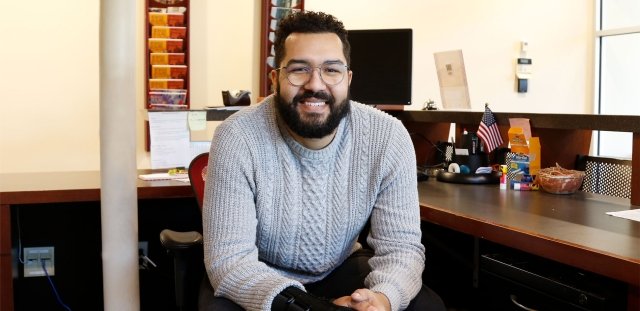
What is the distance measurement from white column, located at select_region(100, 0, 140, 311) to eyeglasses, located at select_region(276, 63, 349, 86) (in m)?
0.52

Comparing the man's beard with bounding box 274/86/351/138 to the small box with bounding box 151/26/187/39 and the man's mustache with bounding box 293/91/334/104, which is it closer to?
the man's mustache with bounding box 293/91/334/104

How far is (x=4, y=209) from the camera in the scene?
190 centimetres

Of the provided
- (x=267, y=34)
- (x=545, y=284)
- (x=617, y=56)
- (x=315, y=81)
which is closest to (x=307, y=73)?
(x=315, y=81)

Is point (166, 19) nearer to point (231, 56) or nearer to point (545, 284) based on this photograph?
point (231, 56)

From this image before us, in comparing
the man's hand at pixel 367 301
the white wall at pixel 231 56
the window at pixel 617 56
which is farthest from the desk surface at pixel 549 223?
the window at pixel 617 56

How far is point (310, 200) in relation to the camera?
1657 mm

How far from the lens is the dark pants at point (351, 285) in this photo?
1.55 metres

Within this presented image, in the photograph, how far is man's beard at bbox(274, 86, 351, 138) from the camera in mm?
1607

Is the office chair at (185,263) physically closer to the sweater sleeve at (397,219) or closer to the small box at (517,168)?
the sweater sleeve at (397,219)

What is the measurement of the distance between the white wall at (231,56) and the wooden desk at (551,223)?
1860mm

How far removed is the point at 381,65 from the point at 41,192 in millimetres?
1425

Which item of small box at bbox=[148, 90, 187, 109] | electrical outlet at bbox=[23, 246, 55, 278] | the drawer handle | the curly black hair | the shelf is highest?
the curly black hair

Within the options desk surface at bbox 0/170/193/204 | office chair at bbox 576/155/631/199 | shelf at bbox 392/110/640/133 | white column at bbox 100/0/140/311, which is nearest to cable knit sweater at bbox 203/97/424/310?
white column at bbox 100/0/140/311

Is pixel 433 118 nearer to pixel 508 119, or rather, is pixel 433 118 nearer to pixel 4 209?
pixel 508 119
